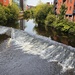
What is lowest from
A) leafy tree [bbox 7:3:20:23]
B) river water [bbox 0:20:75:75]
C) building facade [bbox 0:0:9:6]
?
river water [bbox 0:20:75:75]

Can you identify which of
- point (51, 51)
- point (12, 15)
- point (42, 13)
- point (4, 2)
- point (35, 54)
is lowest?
point (35, 54)

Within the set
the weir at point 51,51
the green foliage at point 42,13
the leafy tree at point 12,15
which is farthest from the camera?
the leafy tree at point 12,15

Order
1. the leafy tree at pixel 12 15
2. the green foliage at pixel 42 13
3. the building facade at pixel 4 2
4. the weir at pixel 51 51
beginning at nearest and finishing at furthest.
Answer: the weir at pixel 51 51 → the green foliage at pixel 42 13 → the leafy tree at pixel 12 15 → the building facade at pixel 4 2

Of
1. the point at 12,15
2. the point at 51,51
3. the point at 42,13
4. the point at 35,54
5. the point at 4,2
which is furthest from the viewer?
the point at 4,2

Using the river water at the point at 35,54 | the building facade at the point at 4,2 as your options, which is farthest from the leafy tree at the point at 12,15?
the river water at the point at 35,54

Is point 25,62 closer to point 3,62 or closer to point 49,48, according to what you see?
point 3,62

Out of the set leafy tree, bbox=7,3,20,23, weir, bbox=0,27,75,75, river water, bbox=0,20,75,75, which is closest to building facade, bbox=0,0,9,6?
leafy tree, bbox=7,3,20,23

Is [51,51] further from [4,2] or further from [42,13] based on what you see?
[4,2]

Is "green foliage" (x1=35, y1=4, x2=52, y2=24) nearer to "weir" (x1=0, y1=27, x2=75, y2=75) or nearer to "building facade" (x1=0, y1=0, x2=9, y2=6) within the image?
"building facade" (x1=0, y1=0, x2=9, y2=6)

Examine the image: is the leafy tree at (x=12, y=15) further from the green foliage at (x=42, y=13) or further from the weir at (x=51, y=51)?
the weir at (x=51, y=51)

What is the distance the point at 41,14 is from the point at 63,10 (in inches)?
390

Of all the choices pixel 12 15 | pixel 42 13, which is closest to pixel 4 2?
pixel 12 15

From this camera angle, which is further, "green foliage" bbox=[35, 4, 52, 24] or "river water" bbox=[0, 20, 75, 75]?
"green foliage" bbox=[35, 4, 52, 24]

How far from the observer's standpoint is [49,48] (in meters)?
17.1
